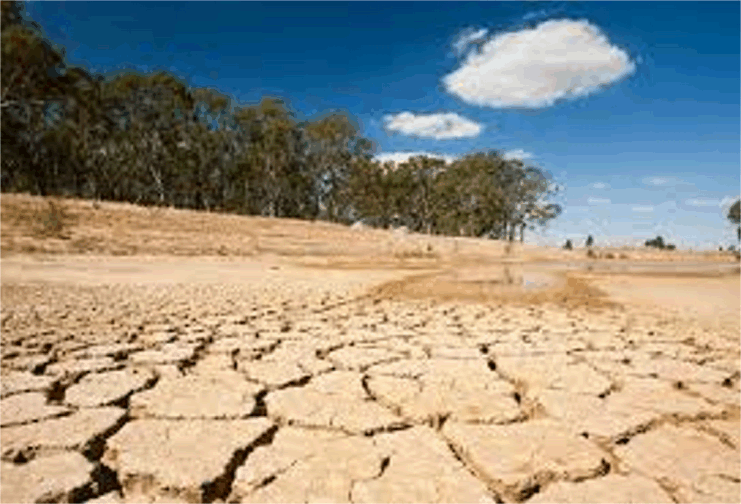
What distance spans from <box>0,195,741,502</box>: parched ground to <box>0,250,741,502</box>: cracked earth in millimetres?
13

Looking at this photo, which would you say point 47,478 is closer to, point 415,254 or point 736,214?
point 415,254

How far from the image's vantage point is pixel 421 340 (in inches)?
218

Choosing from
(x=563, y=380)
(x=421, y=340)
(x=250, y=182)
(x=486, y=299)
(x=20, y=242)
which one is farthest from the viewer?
(x=250, y=182)

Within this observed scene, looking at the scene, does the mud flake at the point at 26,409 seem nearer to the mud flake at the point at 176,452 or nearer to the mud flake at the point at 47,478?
the mud flake at the point at 176,452

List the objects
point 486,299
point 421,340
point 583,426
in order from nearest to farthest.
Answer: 1. point 583,426
2. point 421,340
3. point 486,299

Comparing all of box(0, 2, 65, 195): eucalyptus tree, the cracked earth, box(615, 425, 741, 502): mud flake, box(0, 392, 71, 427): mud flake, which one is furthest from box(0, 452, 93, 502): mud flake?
box(0, 2, 65, 195): eucalyptus tree

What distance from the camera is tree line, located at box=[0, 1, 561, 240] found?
4038 cm

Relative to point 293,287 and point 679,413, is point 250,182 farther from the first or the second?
point 679,413

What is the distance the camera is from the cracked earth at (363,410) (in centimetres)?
268

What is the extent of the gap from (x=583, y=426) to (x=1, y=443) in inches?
93.8

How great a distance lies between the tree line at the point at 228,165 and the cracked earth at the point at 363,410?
27.3 m

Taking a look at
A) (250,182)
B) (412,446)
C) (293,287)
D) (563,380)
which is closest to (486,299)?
(293,287)

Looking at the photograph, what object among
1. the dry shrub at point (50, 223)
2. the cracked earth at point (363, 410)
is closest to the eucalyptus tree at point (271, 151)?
the dry shrub at point (50, 223)

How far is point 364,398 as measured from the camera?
3770mm
